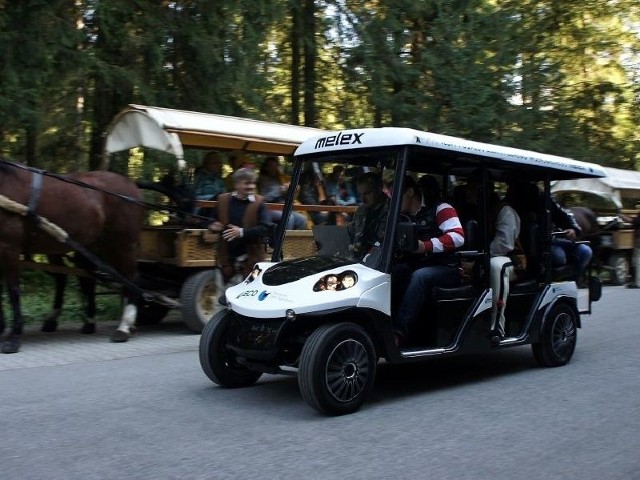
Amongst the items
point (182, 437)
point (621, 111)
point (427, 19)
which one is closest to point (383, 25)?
point (427, 19)

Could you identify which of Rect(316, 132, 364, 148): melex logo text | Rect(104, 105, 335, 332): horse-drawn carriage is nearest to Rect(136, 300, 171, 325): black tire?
Rect(104, 105, 335, 332): horse-drawn carriage

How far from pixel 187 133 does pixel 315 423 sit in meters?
5.28

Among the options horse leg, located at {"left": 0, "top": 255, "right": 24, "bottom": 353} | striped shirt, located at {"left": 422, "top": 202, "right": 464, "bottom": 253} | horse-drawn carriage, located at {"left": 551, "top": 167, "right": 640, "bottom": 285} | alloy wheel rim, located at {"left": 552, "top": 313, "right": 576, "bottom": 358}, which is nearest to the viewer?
striped shirt, located at {"left": 422, "top": 202, "right": 464, "bottom": 253}

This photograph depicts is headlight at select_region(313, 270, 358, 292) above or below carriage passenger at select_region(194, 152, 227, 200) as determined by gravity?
below

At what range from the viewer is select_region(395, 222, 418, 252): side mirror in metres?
6.00

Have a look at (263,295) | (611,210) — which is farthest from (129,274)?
(611,210)

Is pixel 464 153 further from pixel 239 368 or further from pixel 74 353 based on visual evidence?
pixel 74 353

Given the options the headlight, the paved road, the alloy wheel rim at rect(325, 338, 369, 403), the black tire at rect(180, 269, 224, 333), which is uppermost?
the headlight

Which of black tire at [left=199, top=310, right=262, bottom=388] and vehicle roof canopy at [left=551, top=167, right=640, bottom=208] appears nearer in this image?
black tire at [left=199, top=310, right=262, bottom=388]

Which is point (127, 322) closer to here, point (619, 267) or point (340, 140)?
point (340, 140)

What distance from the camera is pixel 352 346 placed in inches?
233

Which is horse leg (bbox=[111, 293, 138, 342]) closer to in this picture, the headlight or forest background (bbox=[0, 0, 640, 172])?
forest background (bbox=[0, 0, 640, 172])

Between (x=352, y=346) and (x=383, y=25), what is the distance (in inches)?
516

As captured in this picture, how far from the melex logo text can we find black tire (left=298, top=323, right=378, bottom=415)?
154cm
